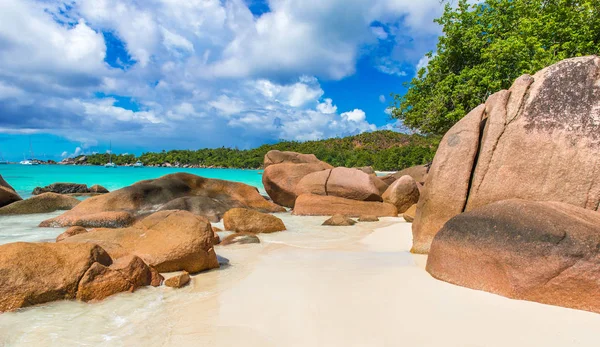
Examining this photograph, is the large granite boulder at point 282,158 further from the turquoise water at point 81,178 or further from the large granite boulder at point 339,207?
the turquoise water at point 81,178

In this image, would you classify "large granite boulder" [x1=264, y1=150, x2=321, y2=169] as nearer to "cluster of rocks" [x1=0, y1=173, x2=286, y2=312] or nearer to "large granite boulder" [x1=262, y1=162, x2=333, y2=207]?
"large granite boulder" [x1=262, y1=162, x2=333, y2=207]

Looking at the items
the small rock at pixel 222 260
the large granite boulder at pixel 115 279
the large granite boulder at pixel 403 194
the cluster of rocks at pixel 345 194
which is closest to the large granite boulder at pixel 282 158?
the cluster of rocks at pixel 345 194

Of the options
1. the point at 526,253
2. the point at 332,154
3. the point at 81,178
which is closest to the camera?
the point at 526,253

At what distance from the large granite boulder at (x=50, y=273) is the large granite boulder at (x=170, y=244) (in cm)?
85

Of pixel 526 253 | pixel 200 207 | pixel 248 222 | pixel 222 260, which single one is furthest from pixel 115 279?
pixel 200 207

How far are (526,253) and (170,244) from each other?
5366mm

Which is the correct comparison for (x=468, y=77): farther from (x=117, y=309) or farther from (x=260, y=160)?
(x=260, y=160)

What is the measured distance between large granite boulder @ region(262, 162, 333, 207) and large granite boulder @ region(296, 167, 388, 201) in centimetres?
153

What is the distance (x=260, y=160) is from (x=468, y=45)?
7791 cm

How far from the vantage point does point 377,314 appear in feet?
13.3

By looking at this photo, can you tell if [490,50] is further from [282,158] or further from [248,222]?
[248,222]

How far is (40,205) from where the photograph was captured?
1522cm

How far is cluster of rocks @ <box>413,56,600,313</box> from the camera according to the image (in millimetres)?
4203

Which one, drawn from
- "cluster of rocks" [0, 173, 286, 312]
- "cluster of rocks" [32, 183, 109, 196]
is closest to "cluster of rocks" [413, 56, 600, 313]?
"cluster of rocks" [0, 173, 286, 312]
